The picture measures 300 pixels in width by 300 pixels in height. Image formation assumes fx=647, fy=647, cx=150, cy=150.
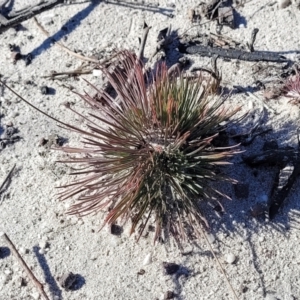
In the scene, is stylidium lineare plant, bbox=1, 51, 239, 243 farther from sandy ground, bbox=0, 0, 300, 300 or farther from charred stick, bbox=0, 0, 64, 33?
charred stick, bbox=0, 0, 64, 33

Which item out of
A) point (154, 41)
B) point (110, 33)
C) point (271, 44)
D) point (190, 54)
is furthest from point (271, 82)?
point (110, 33)

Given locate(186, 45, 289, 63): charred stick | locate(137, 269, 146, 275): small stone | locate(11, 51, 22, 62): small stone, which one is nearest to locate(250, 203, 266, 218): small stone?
locate(137, 269, 146, 275): small stone

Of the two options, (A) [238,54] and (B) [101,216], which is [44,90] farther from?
(A) [238,54]

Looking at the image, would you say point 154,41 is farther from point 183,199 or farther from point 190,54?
point 183,199

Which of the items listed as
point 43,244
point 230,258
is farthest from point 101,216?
point 230,258

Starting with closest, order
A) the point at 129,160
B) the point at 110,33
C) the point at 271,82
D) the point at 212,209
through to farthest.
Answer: the point at 129,160 < the point at 212,209 < the point at 271,82 < the point at 110,33
